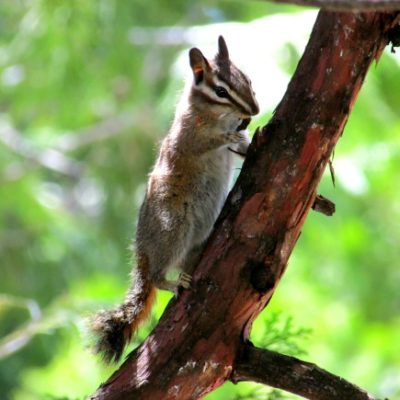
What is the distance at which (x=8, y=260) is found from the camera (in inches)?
353

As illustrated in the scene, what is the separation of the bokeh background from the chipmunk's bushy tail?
0.07 meters

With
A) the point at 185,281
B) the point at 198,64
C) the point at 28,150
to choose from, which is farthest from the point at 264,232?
the point at 28,150

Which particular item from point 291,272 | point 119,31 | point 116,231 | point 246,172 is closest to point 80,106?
point 119,31

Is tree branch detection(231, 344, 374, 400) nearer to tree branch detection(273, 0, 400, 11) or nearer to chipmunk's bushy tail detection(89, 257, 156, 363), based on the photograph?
chipmunk's bushy tail detection(89, 257, 156, 363)

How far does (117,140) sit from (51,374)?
4.39 metres

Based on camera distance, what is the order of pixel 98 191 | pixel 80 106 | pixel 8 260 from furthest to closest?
pixel 98 191 → pixel 8 260 → pixel 80 106

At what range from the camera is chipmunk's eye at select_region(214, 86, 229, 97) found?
3.32 metres

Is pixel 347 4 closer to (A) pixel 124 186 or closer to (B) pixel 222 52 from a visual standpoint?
(B) pixel 222 52

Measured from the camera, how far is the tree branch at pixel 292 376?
2.61 m

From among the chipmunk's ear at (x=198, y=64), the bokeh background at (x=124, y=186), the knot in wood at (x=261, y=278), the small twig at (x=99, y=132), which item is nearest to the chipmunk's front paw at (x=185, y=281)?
the knot in wood at (x=261, y=278)

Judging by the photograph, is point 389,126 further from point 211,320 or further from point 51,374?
point 211,320

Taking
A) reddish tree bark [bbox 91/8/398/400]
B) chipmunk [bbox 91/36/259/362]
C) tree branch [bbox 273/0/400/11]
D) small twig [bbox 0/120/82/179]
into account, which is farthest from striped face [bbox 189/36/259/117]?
small twig [bbox 0/120/82/179]

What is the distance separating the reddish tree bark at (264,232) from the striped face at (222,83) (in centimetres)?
50

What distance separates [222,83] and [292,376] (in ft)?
3.65
